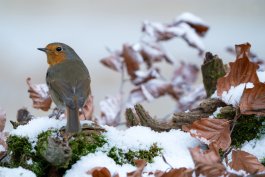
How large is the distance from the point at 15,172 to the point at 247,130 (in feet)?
2.95

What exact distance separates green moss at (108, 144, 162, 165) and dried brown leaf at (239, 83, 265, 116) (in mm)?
349

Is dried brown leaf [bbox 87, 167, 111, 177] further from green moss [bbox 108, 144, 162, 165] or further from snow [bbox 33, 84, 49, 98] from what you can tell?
snow [bbox 33, 84, 49, 98]

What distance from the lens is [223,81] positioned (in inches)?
91.6

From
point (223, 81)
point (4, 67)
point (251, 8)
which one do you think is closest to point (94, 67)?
point (4, 67)

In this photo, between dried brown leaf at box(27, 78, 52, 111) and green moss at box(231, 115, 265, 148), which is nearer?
green moss at box(231, 115, 265, 148)

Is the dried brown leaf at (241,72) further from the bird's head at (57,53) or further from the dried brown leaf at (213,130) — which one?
the bird's head at (57,53)

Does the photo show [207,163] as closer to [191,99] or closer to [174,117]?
[174,117]

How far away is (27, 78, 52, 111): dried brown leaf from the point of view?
2842mm

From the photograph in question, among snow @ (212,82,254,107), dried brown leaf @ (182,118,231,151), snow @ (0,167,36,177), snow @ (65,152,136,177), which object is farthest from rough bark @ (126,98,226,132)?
snow @ (0,167,36,177)

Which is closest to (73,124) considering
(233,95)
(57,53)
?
→ (233,95)

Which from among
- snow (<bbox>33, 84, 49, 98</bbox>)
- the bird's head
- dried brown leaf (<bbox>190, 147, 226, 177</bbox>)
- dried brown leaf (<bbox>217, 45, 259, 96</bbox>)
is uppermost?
the bird's head

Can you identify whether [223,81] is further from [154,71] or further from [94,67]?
[94,67]

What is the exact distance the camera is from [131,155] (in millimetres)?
2080

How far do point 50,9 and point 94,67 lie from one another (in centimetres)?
269
